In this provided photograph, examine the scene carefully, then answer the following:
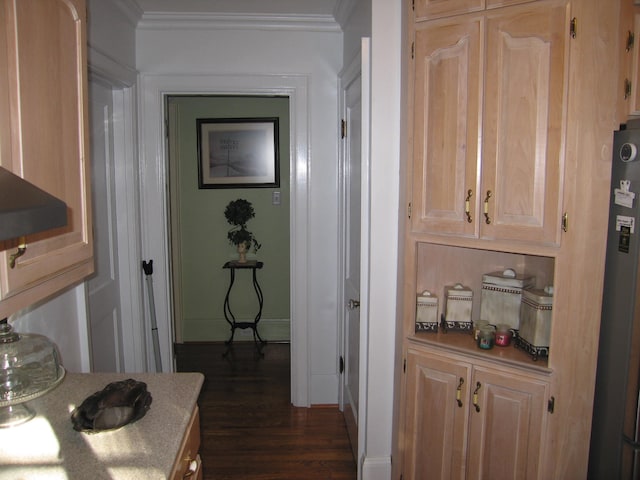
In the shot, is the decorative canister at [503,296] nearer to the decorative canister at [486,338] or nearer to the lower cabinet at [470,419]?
the decorative canister at [486,338]

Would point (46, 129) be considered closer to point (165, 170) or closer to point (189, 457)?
point (189, 457)

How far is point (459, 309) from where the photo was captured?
206 cm

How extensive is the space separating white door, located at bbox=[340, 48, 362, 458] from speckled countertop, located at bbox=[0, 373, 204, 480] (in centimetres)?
121

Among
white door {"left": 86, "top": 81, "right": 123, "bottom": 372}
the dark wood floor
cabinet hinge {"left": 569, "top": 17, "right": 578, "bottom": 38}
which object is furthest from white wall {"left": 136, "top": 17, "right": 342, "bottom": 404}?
cabinet hinge {"left": 569, "top": 17, "right": 578, "bottom": 38}

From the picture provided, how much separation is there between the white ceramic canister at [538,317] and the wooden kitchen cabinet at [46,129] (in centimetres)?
155

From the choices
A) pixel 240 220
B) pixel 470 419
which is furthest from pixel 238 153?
pixel 470 419

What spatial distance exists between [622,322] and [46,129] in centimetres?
178

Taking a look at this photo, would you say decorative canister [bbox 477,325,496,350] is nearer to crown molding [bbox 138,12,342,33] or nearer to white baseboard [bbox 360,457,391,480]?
white baseboard [bbox 360,457,391,480]

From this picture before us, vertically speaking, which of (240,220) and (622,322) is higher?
(240,220)

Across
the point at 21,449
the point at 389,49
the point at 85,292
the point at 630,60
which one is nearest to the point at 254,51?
the point at 389,49

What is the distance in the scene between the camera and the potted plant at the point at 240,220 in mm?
4199

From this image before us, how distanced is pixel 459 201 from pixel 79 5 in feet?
4.56

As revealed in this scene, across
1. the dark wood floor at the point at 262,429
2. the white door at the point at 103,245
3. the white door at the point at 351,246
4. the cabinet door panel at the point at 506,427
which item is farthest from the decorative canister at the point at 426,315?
the white door at the point at 103,245

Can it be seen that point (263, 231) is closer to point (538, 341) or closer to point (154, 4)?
point (154, 4)
